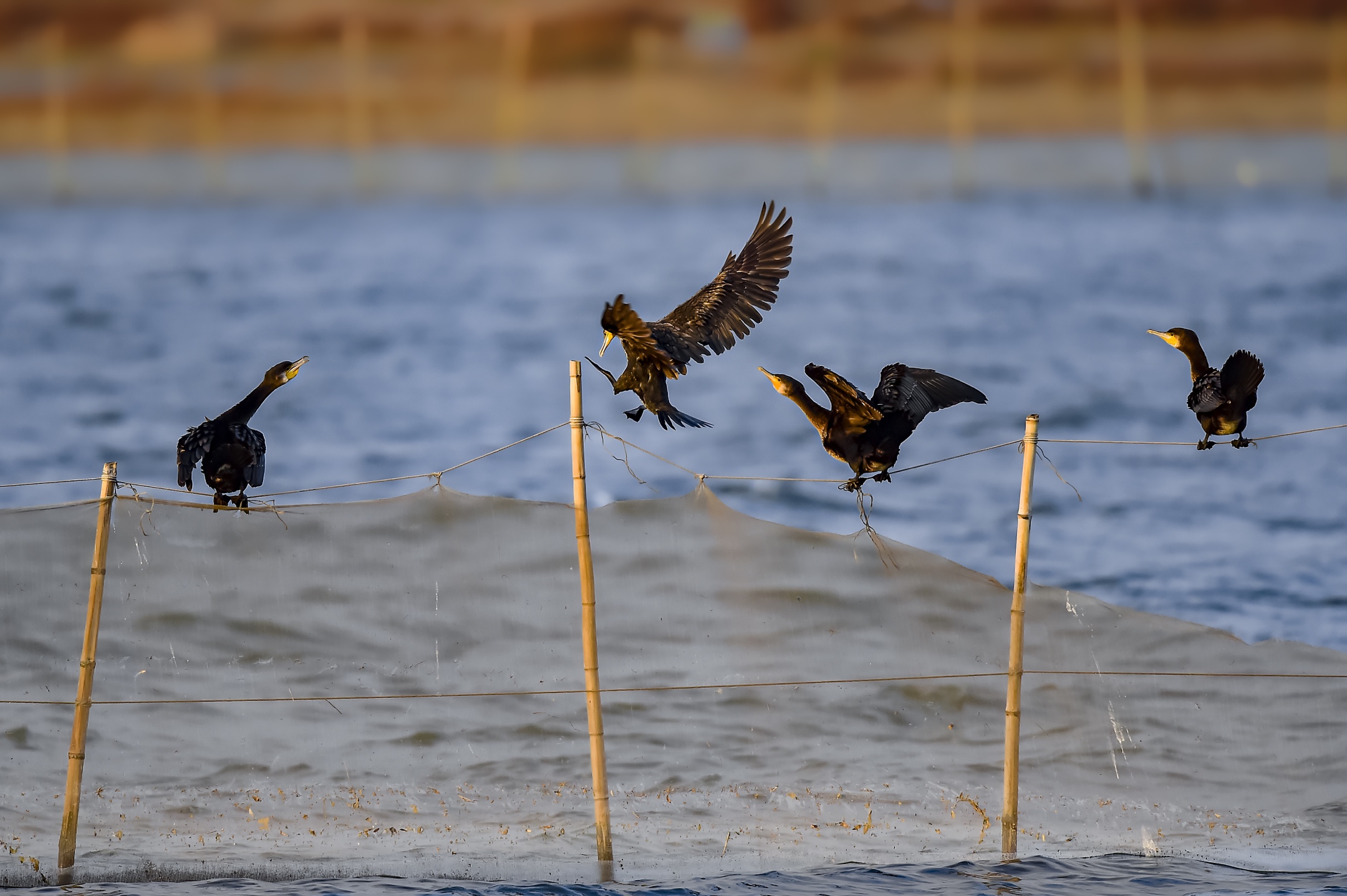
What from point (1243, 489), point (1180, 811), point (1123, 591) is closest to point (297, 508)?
point (1180, 811)

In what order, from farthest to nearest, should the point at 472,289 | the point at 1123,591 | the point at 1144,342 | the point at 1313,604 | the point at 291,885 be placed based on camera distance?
the point at 472,289, the point at 1144,342, the point at 1123,591, the point at 1313,604, the point at 291,885

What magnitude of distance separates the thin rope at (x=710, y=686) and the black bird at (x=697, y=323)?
51.9 inches

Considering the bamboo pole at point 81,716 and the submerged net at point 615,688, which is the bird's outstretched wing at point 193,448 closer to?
the bamboo pole at point 81,716

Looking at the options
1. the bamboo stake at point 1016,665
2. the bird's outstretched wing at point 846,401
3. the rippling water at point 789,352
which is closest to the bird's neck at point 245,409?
the bird's outstretched wing at point 846,401

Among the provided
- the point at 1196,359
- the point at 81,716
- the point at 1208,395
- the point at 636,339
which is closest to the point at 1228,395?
the point at 1208,395

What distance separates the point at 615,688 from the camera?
7.63 m

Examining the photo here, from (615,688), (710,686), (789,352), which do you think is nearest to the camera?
(710,686)

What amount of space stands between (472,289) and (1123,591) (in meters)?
26.6

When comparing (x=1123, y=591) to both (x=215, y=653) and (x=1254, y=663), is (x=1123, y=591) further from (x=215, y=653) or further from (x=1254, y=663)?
(x=215, y=653)

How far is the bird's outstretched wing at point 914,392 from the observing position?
676 centimetres

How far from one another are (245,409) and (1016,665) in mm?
3623

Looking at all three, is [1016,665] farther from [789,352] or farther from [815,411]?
[789,352]

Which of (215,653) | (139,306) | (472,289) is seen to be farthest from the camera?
(472,289)

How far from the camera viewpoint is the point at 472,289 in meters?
41.1
